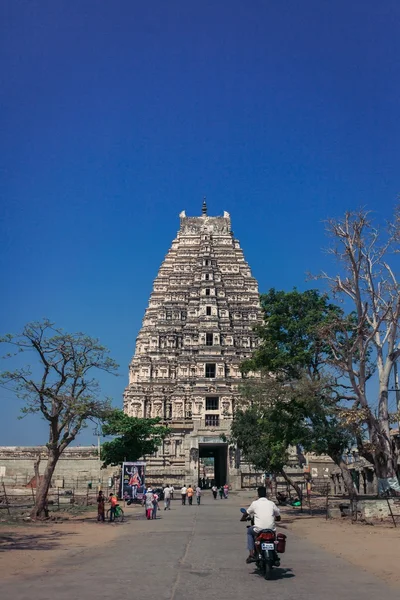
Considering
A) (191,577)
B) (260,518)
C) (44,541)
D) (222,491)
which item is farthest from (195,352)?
(191,577)

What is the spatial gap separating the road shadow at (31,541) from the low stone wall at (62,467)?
3681 centimetres

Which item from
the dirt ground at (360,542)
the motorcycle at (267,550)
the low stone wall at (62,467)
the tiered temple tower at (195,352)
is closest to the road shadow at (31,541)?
the motorcycle at (267,550)

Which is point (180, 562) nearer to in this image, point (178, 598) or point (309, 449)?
point (178, 598)

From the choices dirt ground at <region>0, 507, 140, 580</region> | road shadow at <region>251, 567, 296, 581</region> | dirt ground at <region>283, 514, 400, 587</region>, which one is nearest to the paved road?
road shadow at <region>251, 567, 296, 581</region>

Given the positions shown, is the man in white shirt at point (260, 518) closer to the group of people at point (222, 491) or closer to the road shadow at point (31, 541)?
the road shadow at point (31, 541)

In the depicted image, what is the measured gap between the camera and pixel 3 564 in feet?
35.1

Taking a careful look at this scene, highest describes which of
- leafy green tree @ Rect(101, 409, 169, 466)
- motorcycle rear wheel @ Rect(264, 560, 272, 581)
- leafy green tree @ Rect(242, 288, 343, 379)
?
leafy green tree @ Rect(242, 288, 343, 379)

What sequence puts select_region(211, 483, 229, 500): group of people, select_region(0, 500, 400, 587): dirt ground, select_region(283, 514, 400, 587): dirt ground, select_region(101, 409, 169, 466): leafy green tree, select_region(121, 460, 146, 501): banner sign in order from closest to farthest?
select_region(283, 514, 400, 587): dirt ground
select_region(0, 500, 400, 587): dirt ground
select_region(121, 460, 146, 501): banner sign
select_region(211, 483, 229, 500): group of people
select_region(101, 409, 169, 466): leafy green tree

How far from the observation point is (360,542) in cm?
1432

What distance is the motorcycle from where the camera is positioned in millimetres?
9127

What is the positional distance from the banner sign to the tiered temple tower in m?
13.7

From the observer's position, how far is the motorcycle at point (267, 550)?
9.13 metres

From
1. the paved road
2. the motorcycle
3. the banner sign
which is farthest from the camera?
the banner sign

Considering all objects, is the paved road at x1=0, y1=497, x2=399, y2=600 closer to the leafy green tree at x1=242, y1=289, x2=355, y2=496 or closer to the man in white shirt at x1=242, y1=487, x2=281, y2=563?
the man in white shirt at x1=242, y1=487, x2=281, y2=563
